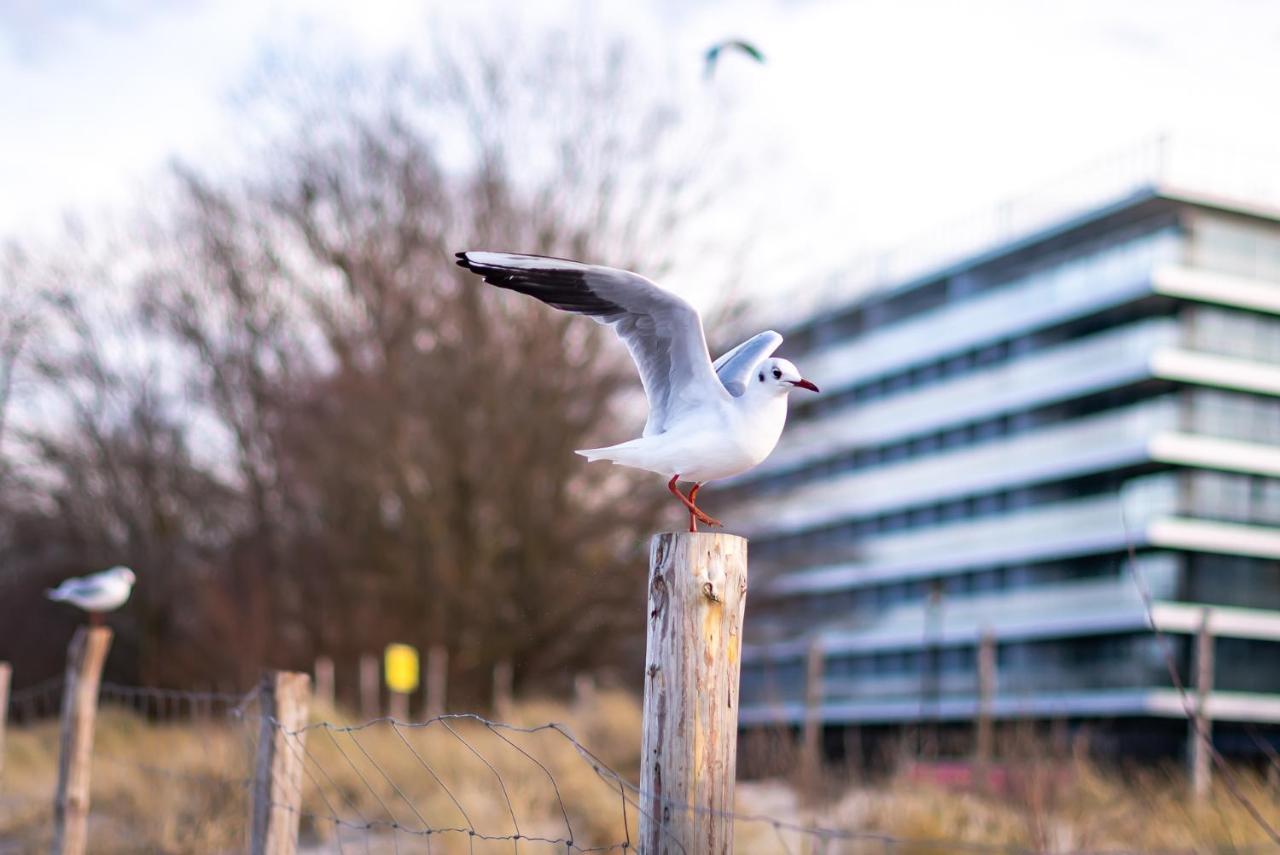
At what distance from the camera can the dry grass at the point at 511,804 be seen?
7629mm

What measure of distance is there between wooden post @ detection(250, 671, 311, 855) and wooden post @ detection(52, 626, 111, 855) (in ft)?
6.13

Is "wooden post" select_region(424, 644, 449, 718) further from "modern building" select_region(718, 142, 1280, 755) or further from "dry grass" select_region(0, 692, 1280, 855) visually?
"modern building" select_region(718, 142, 1280, 755)

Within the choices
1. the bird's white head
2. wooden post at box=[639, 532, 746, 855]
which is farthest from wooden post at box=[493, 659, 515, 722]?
wooden post at box=[639, 532, 746, 855]

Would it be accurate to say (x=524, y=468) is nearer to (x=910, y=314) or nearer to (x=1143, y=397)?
(x=1143, y=397)

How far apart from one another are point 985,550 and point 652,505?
2424cm

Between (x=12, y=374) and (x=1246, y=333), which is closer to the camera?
(x=12, y=374)

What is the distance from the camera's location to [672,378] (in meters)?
4.06

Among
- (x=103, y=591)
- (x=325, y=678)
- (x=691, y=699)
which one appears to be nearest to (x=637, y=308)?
(x=691, y=699)

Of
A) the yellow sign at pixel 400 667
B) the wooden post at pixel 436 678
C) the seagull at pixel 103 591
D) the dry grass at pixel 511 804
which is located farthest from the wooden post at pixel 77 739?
the yellow sign at pixel 400 667

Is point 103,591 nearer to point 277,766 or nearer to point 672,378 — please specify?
point 277,766

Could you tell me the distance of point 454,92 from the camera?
826 inches

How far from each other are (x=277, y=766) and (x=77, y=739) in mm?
2212

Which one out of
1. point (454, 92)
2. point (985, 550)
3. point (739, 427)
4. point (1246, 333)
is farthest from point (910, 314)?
point (739, 427)

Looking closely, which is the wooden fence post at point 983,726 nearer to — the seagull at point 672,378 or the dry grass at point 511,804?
the dry grass at point 511,804
